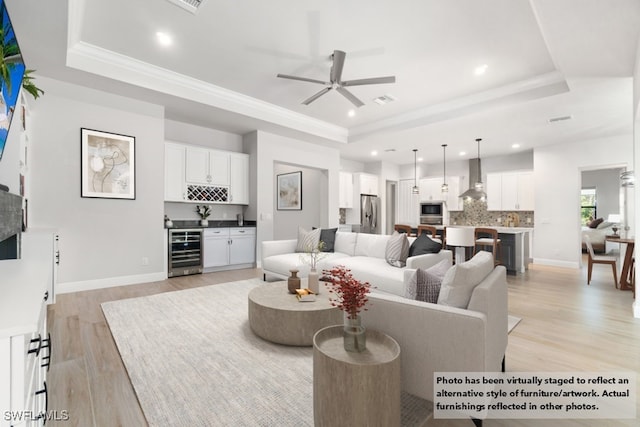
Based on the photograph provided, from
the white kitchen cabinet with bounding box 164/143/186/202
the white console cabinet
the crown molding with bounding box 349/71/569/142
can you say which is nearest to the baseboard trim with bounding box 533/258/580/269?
the crown molding with bounding box 349/71/569/142

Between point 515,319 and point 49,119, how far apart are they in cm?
618

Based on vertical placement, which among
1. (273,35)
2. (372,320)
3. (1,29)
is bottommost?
(372,320)

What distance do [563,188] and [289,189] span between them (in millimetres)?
6334

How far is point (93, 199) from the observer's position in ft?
14.0

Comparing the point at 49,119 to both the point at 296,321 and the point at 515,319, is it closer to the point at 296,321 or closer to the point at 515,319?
the point at 296,321

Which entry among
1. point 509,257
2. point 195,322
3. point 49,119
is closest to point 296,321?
point 195,322

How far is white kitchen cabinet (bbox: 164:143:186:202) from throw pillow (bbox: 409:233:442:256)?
4.09 metres

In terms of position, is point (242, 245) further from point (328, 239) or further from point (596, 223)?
point (596, 223)

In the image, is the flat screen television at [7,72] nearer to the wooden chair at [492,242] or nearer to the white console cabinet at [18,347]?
the white console cabinet at [18,347]

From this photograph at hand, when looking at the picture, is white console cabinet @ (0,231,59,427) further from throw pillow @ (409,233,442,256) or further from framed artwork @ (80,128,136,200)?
framed artwork @ (80,128,136,200)

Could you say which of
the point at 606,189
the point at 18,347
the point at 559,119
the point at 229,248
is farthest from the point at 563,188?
the point at 18,347

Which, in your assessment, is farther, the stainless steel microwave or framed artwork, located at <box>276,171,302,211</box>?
the stainless steel microwave

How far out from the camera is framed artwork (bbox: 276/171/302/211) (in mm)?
7605

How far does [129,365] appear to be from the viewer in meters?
2.16
